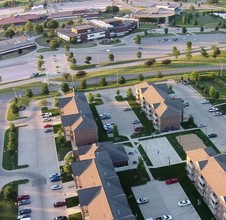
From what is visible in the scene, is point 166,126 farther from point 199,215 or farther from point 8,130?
point 8,130

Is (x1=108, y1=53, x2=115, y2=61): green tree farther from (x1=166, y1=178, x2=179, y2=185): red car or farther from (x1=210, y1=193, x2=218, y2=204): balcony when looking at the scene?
(x1=210, y1=193, x2=218, y2=204): balcony

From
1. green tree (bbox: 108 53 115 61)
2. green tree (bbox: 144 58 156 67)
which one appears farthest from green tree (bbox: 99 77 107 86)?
green tree (bbox: 108 53 115 61)

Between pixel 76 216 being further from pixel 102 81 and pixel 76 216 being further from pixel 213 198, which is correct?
pixel 102 81

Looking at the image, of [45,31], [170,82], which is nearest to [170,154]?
[170,82]

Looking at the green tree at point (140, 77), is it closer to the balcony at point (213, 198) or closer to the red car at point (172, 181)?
the red car at point (172, 181)

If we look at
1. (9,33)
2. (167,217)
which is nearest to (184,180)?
(167,217)
